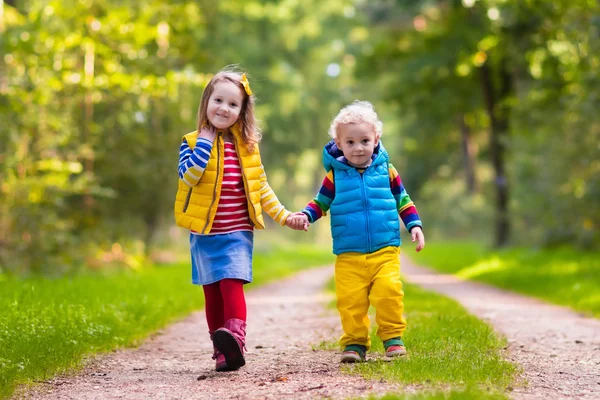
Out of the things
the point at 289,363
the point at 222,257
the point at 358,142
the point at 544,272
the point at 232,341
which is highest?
the point at 358,142

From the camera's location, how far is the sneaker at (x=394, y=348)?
5.53 metres

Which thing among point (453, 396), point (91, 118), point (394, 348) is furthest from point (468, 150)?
point (453, 396)

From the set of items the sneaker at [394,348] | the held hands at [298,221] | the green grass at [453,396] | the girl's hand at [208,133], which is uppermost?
the girl's hand at [208,133]

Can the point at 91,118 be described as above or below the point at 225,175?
above

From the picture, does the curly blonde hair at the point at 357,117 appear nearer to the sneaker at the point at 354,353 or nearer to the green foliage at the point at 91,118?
the green foliage at the point at 91,118

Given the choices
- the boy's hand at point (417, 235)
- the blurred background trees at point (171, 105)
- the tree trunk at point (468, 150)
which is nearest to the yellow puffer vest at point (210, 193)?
the blurred background trees at point (171, 105)

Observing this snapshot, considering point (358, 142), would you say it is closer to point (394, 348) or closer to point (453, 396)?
point (394, 348)

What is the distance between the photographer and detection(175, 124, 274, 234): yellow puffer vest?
18.1ft

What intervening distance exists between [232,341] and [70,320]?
5.70 ft

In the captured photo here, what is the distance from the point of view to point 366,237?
18.3ft

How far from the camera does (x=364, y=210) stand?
18.4 ft

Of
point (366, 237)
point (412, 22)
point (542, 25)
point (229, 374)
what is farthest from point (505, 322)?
point (412, 22)

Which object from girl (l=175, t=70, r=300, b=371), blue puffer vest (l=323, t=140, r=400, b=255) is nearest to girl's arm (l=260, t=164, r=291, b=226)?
girl (l=175, t=70, r=300, b=371)

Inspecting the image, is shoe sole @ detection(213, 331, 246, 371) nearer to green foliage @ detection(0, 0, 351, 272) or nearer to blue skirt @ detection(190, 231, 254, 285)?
blue skirt @ detection(190, 231, 254, 285)
